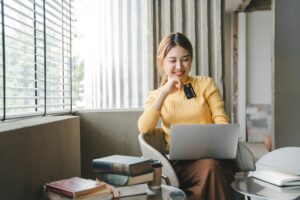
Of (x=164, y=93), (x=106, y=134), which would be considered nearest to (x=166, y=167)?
(x=164, y=93)

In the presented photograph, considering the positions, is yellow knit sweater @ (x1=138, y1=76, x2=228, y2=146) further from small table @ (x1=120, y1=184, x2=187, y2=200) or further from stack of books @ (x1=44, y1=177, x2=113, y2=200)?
stack of books @ (x1=44, y1=177, x2=113, y2=200)

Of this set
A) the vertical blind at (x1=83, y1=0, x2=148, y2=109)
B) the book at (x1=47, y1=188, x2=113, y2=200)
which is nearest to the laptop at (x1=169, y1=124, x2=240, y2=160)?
the book at (x1=47, y1=188, x2=113, y2=200)

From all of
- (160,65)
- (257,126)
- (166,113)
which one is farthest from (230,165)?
(257,126)

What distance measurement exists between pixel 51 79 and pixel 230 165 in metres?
1.44

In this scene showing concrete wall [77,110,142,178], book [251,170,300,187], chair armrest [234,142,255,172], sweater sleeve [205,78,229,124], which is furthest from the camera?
concrete wall [77,110,142,178]

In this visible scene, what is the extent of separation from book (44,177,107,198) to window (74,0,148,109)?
64.8 inches

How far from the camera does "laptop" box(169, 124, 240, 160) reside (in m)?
1.77

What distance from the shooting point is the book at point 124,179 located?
1433 mm

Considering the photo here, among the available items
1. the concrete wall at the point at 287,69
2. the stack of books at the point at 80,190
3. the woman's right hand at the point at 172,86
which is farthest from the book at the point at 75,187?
the concrete wall at the point at 287,69

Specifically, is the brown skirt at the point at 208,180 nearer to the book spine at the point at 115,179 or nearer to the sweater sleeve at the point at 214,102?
the sweater sleeve at the point at 214,102

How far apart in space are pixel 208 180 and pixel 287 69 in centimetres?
208

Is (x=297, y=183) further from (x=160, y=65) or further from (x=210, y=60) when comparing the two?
(x=210, y=60)

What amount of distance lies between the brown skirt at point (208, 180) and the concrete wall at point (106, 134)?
3.14 feet

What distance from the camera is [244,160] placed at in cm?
210
